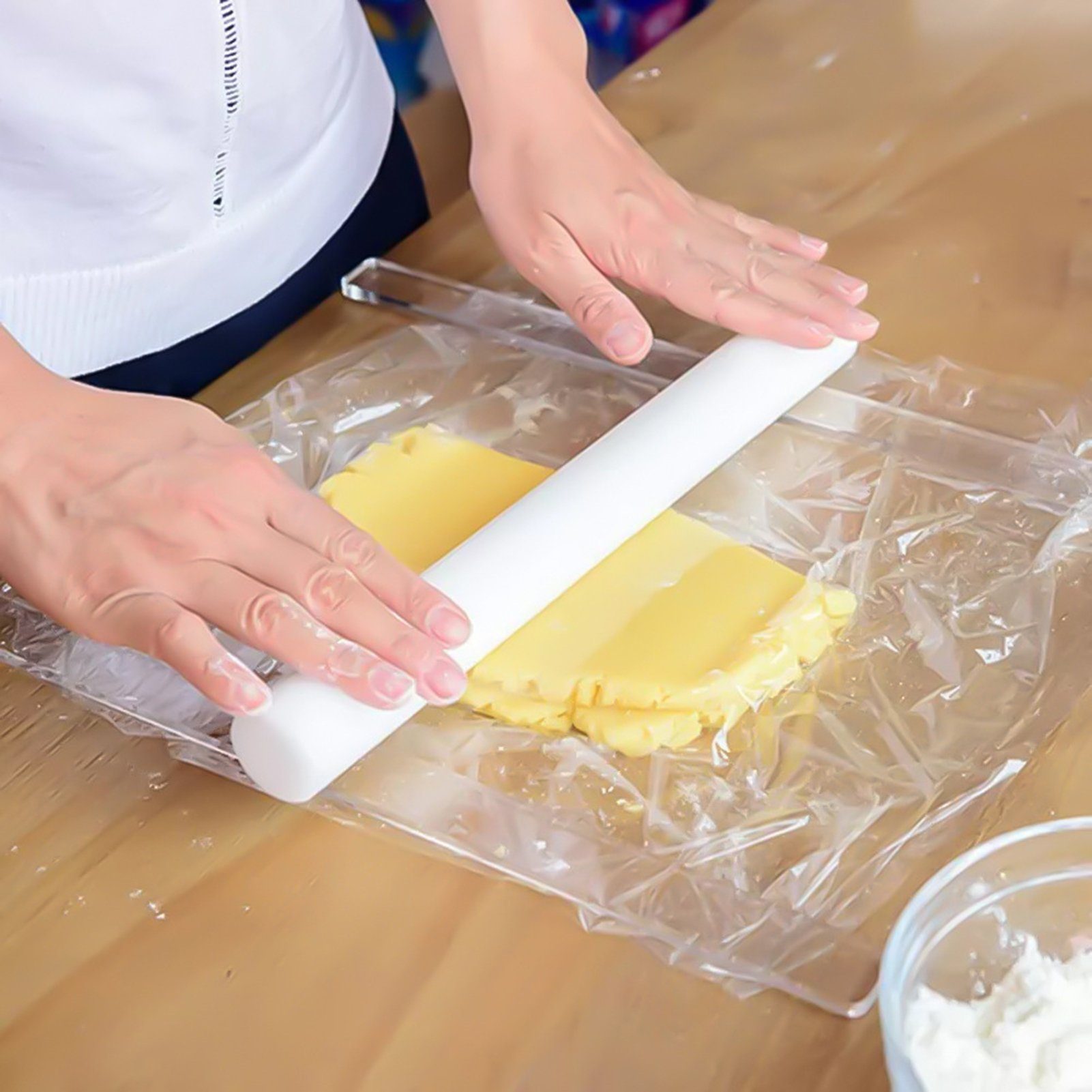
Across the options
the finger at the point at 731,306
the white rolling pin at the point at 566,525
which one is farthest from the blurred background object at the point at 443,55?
the white rolling pin at the point at 566,525

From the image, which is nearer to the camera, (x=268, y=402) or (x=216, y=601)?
(x=216, y=601)

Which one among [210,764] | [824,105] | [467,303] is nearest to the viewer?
[210,764]

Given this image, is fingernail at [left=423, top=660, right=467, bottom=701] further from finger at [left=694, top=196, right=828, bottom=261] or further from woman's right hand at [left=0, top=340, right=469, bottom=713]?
finger at [left=694, top=196, right=828, bottom=261]

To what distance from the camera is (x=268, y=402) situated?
38.7 inches

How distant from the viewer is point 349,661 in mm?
706

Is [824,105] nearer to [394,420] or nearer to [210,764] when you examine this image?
[394,420]

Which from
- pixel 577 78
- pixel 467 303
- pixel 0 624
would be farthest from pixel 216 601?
pixel 577 78

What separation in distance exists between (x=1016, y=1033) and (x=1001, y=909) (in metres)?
0.05

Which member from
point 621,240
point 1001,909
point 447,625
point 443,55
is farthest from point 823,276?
point 443,55

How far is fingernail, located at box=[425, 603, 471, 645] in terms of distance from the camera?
72cm

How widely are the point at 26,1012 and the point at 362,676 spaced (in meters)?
0.21

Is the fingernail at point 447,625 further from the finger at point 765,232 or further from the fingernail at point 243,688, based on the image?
the finger at point 765,232

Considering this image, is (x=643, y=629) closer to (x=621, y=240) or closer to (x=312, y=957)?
(x=312, y=957)

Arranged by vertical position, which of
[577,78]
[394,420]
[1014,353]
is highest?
[577,78]
